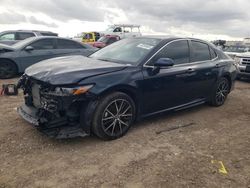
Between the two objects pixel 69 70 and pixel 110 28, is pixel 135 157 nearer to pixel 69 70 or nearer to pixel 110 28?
pixel 69 70

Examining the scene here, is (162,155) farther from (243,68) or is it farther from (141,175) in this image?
(243,68)

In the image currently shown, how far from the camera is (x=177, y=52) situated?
201 inches

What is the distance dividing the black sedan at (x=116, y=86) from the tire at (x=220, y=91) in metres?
0.26

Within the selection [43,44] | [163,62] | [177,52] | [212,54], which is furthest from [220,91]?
[43,44]

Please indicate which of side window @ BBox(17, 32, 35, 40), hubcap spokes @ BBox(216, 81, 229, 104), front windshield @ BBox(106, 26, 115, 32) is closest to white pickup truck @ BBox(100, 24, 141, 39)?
front windshield @ BBox(106, 26, 115, 32)

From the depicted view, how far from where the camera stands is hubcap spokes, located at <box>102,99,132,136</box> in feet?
13.3

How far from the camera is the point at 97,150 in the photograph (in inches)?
153

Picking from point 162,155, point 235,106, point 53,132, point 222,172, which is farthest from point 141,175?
point 235,106

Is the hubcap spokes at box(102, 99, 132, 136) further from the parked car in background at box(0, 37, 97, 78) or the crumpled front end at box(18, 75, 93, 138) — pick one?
the parked car in background at box(0, 37, 97, 78)

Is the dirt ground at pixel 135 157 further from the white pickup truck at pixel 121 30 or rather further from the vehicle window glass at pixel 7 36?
the white pickup truck at pixel 121 30

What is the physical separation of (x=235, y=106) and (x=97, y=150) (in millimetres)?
3992

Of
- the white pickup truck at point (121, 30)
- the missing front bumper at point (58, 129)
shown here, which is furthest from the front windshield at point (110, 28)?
the missing front bumper at point (58, 129)

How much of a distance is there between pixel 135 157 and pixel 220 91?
3310 mm

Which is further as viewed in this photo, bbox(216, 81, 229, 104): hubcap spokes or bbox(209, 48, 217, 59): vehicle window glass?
bbox(216, 81, 229, 104): hubcap spokes
